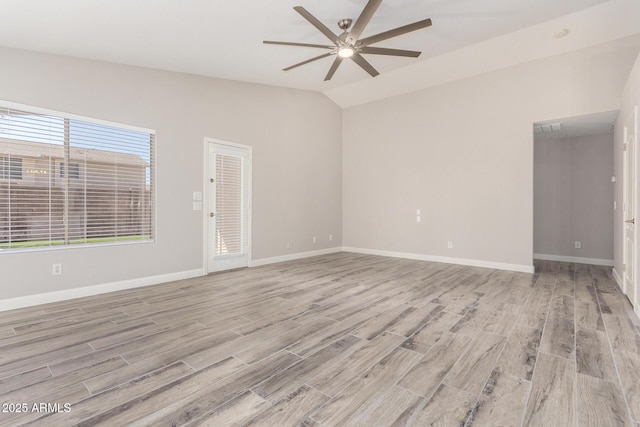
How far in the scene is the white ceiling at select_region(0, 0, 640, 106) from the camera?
296cm

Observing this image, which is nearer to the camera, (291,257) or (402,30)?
(402,30)

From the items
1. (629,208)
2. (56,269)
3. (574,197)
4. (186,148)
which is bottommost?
(56,269)

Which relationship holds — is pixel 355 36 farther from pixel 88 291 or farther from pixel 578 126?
pixel 578 126

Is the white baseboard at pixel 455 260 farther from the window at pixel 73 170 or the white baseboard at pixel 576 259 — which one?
the window at pixel 73 170

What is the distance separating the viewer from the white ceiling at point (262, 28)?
9.72ft

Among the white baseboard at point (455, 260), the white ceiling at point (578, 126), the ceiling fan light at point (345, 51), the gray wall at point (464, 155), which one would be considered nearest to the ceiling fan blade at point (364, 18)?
the ceiling fan light at point (345, 51)

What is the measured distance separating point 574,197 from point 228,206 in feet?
22.8

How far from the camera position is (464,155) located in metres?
5.92

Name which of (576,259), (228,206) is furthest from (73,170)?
(576,259)

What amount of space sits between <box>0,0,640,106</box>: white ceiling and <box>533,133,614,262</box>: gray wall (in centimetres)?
242

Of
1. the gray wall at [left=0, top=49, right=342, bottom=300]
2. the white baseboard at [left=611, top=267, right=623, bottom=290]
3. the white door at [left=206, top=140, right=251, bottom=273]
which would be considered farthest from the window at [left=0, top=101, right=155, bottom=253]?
the white baseboard at [left=611, top=267, right=623, bottom=290]

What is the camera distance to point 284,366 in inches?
85.6

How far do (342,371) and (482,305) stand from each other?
7.34ft

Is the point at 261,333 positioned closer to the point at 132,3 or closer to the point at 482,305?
the point at 482,305
